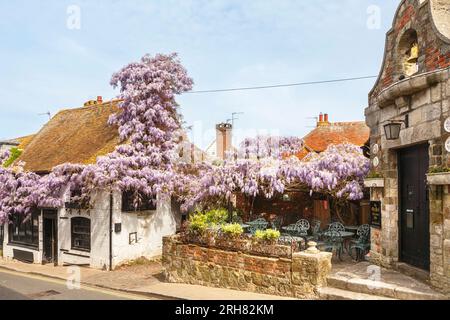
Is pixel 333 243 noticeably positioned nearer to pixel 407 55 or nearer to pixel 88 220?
pixel 407 55

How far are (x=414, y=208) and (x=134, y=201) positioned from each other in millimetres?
9565

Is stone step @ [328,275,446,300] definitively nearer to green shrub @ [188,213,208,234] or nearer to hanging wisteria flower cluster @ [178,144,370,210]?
green shrub @ [188,213,208,234]

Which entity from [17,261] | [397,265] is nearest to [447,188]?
[397,265]

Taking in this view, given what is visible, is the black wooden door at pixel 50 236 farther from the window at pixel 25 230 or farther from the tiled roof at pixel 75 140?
the tiled roof at pixel 75 140

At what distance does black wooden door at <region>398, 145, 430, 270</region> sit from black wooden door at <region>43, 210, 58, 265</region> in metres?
13.1

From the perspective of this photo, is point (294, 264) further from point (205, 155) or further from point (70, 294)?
point (205, 155)

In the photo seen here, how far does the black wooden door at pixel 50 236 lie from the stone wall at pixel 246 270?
6.90 meters

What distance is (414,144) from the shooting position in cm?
839

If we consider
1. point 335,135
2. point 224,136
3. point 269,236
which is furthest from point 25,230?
point 335,135

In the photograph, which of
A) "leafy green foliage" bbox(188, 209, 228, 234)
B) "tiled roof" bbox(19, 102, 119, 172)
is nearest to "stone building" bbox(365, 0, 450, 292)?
"leafy green foliage" bbox(188, 209, 228, 234)

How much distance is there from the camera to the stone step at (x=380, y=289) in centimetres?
701

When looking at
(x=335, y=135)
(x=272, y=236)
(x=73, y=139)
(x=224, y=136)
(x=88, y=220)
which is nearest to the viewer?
(x=272, y=236)

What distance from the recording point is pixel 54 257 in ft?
51.0

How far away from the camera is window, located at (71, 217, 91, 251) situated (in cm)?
1450
